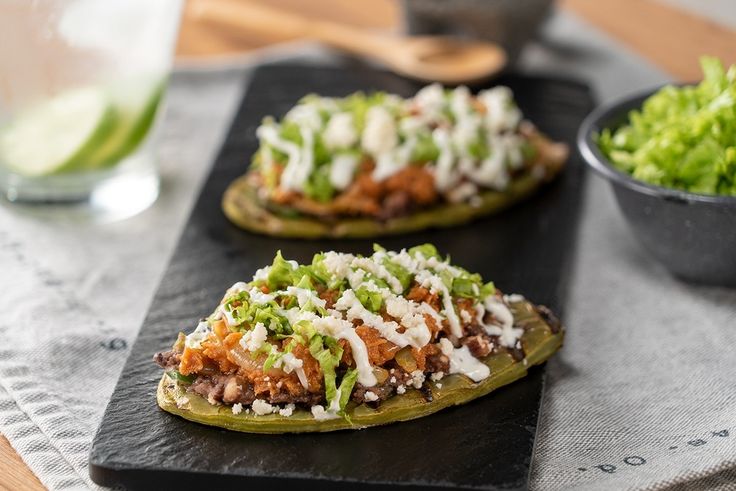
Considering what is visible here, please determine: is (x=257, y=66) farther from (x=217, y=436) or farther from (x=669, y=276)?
(x=217, y=436)

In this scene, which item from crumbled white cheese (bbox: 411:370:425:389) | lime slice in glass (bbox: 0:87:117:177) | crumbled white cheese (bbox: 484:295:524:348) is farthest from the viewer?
lime slice in glass (bbox: 0:87:117:177)

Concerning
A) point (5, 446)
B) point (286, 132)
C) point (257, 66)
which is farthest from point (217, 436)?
point (257, 66)

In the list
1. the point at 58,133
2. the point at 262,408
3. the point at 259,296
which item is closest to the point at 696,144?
the point at 259,296

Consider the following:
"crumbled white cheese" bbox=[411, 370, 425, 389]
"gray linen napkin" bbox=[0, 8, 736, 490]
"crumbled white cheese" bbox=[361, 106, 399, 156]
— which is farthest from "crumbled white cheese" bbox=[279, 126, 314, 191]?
"crumbled white cheese" bbox=[411, 370, 425, 389]

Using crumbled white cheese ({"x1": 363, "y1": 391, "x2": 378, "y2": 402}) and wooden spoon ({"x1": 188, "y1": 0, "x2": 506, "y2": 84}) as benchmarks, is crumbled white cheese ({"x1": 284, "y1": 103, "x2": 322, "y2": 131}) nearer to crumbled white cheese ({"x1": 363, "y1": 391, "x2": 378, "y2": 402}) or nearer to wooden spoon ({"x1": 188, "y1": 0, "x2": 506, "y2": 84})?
wooden spoon ({"x1": 188, "y1": 0, "x2": 506, "y2": 84})

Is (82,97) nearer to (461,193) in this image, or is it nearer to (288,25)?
(461,193)

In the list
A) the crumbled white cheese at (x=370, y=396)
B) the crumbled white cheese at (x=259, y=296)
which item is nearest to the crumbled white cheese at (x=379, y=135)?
the crumbled white cheese at (x=259, y=296)
